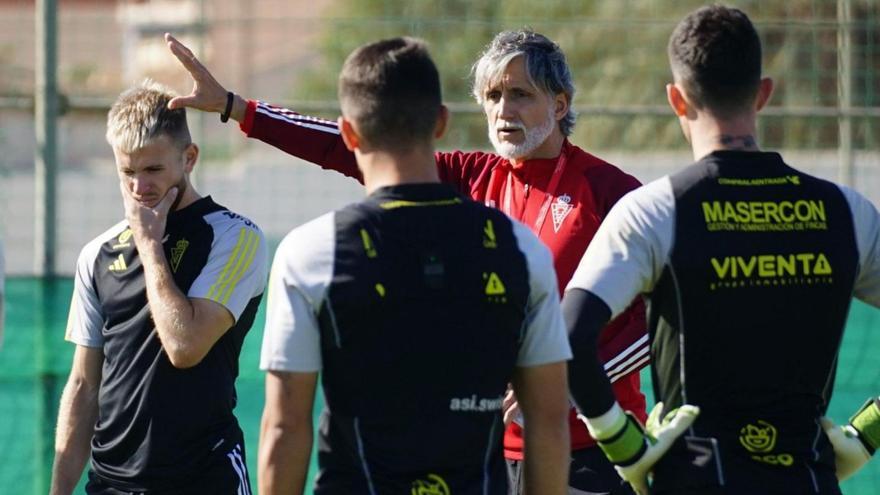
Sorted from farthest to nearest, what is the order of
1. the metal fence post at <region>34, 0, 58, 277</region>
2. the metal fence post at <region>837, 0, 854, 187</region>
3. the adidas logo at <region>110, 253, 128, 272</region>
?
the metal fence post at <region>837, 0, 854, 187</region>
the metal fence post at <region>34, 0, 58, 277</region>
the adidas logo at <region>110, 253, 128, 272</region>

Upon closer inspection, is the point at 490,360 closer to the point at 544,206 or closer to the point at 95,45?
the point at 544,206

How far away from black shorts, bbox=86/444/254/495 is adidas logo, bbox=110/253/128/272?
1.89 ft

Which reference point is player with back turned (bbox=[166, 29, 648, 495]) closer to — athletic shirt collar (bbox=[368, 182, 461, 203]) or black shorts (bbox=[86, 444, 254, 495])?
black shorts (bbox=[86, 444, 254, 495])

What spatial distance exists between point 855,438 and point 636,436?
1.91 feet

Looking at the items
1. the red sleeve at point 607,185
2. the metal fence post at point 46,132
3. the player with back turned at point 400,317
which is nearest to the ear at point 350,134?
the player with back turned at point 400,317

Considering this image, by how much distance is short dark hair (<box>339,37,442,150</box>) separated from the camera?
2.99 meters

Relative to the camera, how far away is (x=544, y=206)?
430 centimetres

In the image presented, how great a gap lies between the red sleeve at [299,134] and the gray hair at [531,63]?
47 cm

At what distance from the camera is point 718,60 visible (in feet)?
10.5

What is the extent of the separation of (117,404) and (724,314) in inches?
68.4

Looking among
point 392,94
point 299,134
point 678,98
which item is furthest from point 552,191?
point 392,94

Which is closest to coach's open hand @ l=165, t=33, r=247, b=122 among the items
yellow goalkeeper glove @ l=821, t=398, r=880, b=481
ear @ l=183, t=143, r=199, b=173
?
ear @ l=183, t=143, r=199, b=173

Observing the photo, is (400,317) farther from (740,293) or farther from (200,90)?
(200,90)

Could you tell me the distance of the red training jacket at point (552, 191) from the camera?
4.22 meters
